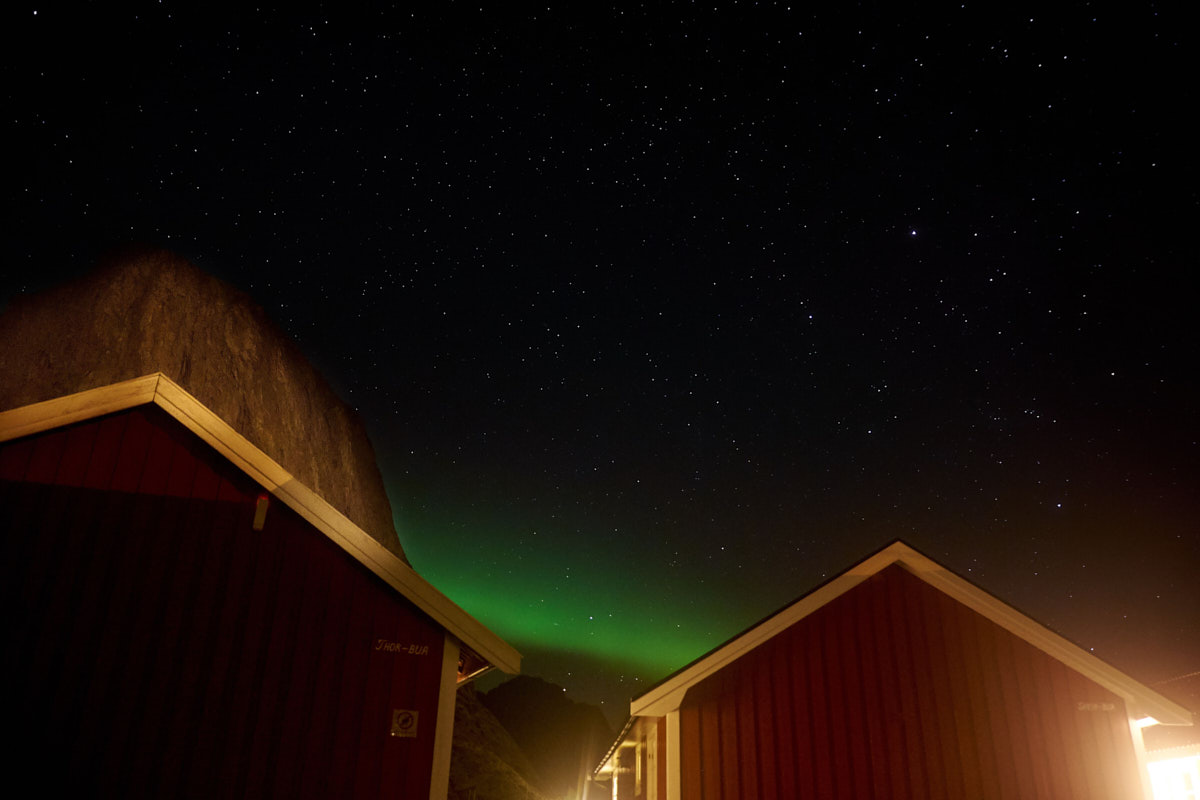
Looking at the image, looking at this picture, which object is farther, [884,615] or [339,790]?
[884,615]

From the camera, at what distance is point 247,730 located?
8.48 metres

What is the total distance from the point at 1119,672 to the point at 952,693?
239 cm

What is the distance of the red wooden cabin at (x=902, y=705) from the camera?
1077 cm

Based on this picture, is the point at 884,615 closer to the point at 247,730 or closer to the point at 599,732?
the point at 247,730

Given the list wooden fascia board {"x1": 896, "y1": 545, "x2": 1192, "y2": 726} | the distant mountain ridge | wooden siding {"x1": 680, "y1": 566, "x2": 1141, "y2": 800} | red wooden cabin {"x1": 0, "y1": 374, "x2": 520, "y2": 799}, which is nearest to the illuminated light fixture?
red wooden cabin {"x1": 0, "y1": 374, "x2": 520, "y2": 799}

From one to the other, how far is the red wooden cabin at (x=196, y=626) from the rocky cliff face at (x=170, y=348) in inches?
669

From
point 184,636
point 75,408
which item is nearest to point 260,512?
point 184,636

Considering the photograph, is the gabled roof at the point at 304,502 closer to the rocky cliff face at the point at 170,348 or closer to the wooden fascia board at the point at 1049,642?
the wooden fascia board at the point at 1049,642

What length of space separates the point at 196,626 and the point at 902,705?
9.46 metres

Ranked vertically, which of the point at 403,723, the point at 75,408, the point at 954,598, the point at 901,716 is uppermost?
the point at 75,408

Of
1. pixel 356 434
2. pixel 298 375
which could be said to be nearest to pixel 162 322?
pixel 298 375

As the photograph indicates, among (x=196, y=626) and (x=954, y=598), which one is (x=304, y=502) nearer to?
(x=196, y=626)

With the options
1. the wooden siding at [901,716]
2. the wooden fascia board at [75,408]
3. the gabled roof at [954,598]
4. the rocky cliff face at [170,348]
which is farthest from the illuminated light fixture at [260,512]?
the rocky cliff face at [170,348]

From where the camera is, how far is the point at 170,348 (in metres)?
28.8
